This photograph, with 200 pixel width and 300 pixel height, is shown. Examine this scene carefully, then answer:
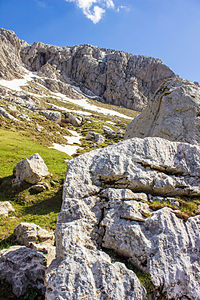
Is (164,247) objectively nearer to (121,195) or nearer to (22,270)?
(121,195)

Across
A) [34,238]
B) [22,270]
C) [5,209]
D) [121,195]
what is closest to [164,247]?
[121,195]

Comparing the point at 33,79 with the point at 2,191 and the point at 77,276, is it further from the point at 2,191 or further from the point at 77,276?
the point at 77,276

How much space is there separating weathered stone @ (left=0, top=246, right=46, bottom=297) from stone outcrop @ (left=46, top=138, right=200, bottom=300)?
2.13 m

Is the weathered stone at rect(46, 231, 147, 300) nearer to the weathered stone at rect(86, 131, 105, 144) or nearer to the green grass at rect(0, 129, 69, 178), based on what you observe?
the green grass at rect(0, 129, 69, 178)

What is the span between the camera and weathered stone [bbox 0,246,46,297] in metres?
7.40

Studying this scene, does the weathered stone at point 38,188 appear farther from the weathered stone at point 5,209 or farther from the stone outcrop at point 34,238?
the stone outcrop at point 34,238

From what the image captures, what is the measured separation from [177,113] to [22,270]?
841 inches

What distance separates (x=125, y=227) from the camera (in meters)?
7.60

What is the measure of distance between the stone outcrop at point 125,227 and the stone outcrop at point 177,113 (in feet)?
25.8

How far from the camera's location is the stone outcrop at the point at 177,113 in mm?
18828

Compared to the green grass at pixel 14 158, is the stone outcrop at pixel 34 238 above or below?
above

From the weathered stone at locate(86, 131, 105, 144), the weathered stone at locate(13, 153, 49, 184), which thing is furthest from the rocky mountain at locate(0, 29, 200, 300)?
the weathered stone at locate(86, 131, 105, 144)

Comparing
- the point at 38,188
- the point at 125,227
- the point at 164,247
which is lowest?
the point at 38,188

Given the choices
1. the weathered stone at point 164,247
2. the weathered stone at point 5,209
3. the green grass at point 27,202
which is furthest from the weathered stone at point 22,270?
the weathered stone at point 5,209
